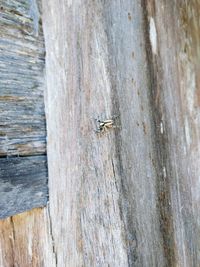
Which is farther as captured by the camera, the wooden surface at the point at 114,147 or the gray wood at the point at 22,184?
the wooden surface at the point at 114,147

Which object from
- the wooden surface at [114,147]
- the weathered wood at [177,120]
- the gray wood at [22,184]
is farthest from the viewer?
the weathered wood at [177,120]

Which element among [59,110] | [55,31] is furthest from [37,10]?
[59,110]

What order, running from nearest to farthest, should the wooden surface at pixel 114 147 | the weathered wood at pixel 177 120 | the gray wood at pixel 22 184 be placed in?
the gray wood at pixel 22 184 → the wooden surface at pixel 114 147 → the weathered wood at pixel 177 120

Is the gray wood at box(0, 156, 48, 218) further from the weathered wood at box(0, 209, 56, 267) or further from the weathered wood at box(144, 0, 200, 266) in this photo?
the weathered wood at box(144, 0, 200, 266)

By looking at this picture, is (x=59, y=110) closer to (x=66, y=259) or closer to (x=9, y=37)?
(x=9, y=37)

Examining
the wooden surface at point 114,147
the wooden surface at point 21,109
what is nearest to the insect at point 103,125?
the wooden surface at point 114,147

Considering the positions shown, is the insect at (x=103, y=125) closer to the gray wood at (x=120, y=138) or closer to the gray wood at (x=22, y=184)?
the gray wood at (x=120, y=138)

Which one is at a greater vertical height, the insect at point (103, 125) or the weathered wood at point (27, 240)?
the insect at point (103, 125)

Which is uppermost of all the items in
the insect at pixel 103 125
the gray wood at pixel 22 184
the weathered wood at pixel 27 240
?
the insect at pixel 103 125

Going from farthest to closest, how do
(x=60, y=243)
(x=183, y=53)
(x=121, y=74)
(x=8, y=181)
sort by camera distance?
(x=183, y=53) → (x=121, y=74) → (x=60, y=243) → (x=8, y=181)
